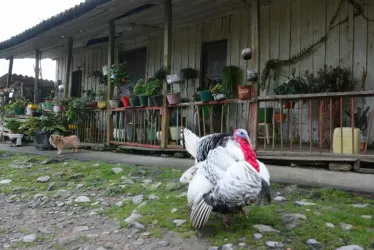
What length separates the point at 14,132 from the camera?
10422mm

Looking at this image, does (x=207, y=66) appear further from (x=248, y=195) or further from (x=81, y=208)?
(x=248, y=195)

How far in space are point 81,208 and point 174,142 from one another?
3292mm

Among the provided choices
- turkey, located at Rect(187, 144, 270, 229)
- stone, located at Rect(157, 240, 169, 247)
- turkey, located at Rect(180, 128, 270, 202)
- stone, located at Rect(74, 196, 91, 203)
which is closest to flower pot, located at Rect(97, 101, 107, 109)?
stone, located at Rect(74, 196, 91, 203)

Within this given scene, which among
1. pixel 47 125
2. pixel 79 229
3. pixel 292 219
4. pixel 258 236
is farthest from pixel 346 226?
pixel 47 125

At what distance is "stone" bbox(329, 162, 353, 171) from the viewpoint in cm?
457

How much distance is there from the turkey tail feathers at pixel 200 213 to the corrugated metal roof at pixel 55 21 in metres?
5.12

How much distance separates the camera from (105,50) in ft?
38.5

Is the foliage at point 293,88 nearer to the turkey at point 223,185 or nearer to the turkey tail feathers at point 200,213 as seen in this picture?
the turkey at point 223,185

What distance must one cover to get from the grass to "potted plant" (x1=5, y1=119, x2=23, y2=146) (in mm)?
4918

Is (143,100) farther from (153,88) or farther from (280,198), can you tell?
(280,198)

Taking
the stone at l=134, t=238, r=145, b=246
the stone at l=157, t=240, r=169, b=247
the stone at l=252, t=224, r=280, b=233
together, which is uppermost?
the stone at l=252, t=224, r=280, b=233

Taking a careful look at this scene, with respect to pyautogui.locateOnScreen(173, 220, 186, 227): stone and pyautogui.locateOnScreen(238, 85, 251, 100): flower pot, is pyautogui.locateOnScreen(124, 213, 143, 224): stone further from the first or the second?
pyautogui.locateOnScreen(238, 85, 251, 100): flower pot

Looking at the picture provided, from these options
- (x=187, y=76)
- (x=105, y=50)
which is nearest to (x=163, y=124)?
(x=187, y=76)

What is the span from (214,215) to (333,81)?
4073 millimetres
